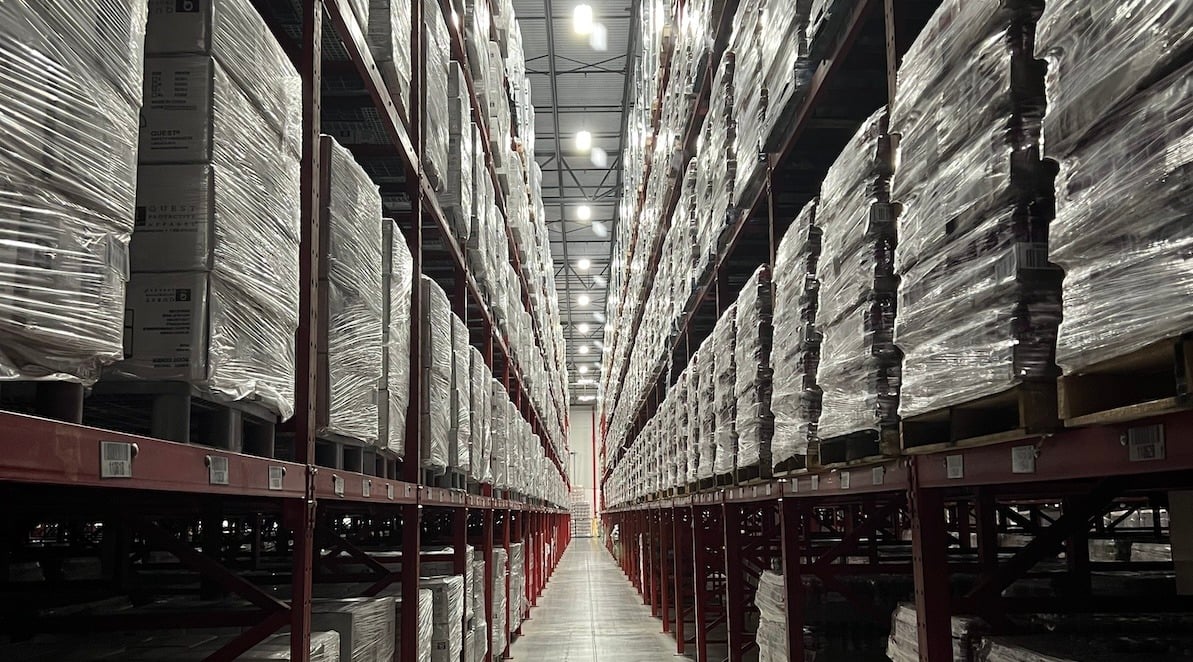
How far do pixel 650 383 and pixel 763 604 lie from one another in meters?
8.04

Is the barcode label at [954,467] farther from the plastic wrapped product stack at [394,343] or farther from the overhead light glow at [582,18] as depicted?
the overhead light glow at [582,18]

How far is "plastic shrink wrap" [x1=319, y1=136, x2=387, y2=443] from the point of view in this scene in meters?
3.28

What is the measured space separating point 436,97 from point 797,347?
2.75m

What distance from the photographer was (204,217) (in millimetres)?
2314

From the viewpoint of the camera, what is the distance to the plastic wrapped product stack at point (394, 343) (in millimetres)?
4051

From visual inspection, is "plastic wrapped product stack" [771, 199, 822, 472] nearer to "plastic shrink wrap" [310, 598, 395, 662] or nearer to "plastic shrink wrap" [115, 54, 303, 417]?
"plastic shrink wrap" [310, 598, 395, 662]

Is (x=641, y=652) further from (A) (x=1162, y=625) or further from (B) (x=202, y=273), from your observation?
(B) (x=202, y=273)

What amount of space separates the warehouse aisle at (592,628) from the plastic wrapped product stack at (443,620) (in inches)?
146

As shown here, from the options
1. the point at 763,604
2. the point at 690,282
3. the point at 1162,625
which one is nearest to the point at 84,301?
the point at 1162,625

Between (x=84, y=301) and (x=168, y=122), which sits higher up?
Result: (x=168, y=122)

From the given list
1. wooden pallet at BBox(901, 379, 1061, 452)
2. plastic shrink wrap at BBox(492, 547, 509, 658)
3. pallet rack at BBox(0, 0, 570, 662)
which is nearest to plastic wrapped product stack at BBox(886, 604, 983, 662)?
wooden pallet at BBox(901, 379, 1061, 452)

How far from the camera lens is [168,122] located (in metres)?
2.32

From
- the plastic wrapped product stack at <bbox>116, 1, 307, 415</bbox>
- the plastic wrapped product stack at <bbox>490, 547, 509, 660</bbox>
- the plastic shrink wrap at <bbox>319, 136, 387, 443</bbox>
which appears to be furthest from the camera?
the plastic wrapped product stack at <bbox>490, 547, 509, 660</bbox>

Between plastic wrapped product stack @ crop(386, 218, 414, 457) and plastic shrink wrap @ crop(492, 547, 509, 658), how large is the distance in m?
4.38
